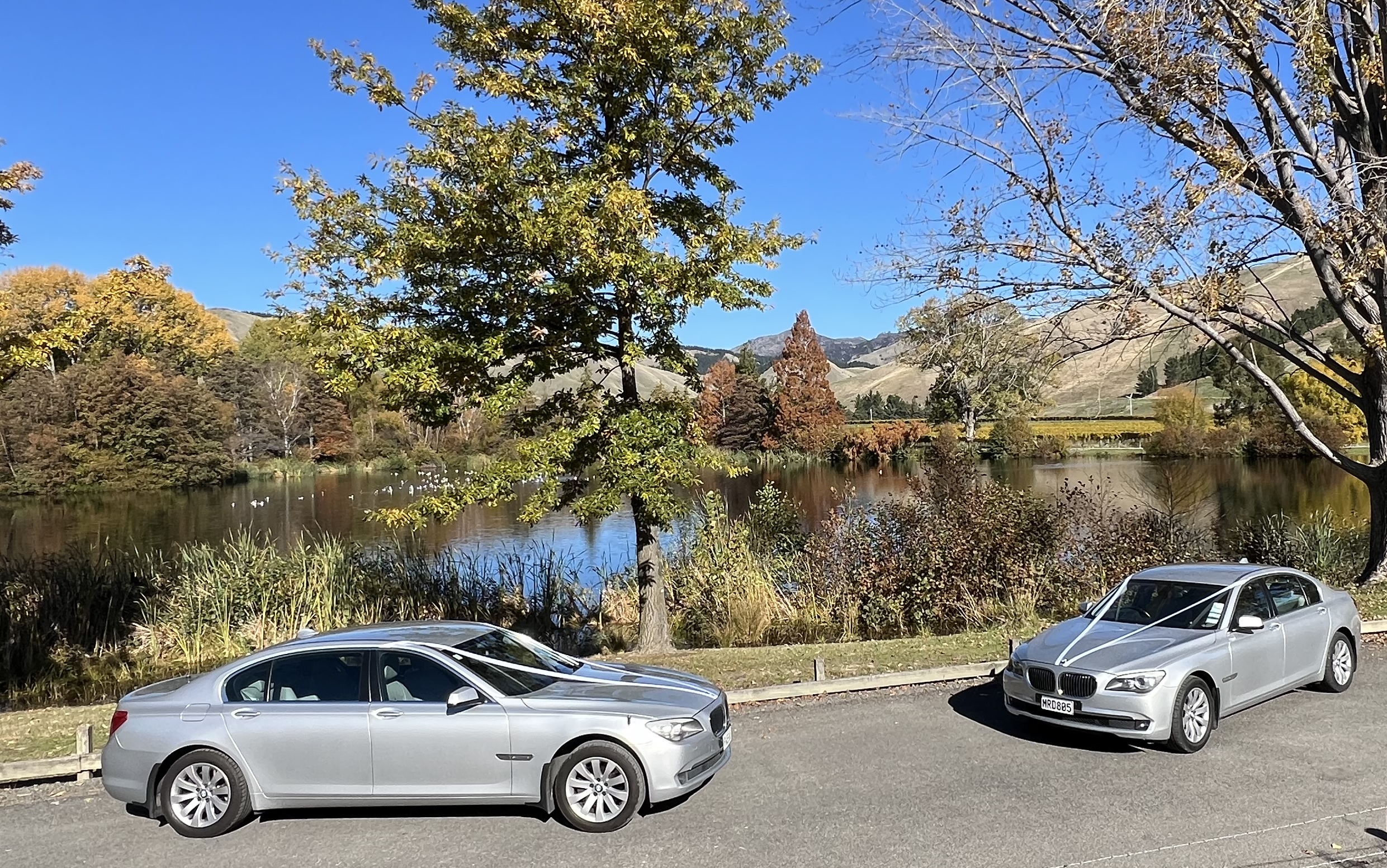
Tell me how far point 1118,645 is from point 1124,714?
89cm

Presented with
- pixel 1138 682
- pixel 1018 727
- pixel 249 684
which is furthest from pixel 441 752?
pixel 1138 682

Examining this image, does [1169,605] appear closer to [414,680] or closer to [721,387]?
[414,680]

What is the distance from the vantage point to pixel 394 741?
6.00m

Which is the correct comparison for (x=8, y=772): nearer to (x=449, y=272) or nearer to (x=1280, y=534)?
(x=449, y=272)

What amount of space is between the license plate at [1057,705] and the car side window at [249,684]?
236 inches

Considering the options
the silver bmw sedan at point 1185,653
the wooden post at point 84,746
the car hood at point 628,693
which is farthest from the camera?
the wooden post at point 84,746

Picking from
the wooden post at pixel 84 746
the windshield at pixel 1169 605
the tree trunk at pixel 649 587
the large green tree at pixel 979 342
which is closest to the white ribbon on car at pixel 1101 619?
the windshield at pixel 1169 605

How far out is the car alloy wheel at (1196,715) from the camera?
704cm

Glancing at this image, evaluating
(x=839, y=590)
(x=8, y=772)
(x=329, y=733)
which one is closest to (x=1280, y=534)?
(x=839, y=590)

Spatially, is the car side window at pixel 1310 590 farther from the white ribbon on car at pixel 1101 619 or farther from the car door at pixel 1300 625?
the white ribbon on car at pixel 1101 619

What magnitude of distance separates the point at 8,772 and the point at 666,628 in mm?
7646

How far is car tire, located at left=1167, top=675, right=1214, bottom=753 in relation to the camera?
22.8 feet

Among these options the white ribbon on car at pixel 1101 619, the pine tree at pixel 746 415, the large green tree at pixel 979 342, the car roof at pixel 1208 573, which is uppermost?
the pine tree at pixel 746 415

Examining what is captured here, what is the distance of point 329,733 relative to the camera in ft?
19.8
